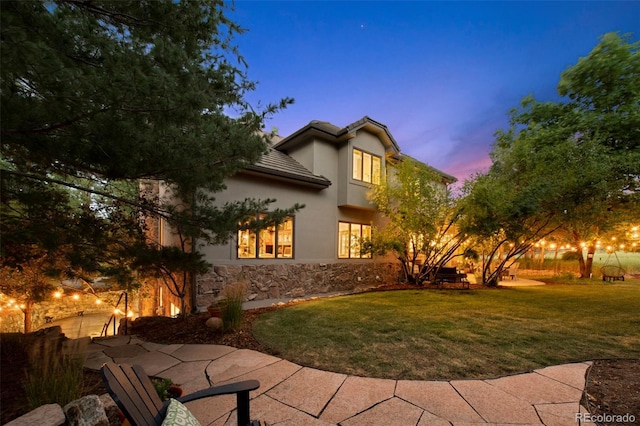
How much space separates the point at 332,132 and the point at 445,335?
25.5 ft

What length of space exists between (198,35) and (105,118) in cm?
202

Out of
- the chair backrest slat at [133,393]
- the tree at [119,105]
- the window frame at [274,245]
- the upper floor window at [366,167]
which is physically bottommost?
the chair backrest slat at [133,393]

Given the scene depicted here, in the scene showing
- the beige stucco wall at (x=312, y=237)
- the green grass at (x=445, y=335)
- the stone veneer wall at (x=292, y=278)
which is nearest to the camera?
the green grass at (x=445, y=335)

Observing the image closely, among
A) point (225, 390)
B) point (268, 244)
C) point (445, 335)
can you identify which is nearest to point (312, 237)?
point (268, 244)

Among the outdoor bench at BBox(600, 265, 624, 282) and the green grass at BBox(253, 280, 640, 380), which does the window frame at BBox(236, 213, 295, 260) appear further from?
the outdoor bench at BBox(600, 265, 624, 282)

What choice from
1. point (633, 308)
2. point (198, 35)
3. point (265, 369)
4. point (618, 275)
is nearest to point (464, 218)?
point (633, 308)

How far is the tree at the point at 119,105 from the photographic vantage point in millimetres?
2262

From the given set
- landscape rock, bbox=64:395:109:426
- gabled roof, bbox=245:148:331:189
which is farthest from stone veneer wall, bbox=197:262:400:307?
landscape rock, bbox=64:395:109:426

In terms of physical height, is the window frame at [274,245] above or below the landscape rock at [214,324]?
above

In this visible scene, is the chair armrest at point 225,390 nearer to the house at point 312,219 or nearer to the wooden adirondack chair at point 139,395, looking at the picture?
the wooden adirondack chair at point 139,395

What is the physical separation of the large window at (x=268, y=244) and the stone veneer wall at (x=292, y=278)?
1.51 ft

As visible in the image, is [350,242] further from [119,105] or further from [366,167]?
[119,105]

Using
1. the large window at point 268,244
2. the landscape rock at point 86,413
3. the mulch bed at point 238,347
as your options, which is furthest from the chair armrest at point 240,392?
the large window at point 268,244

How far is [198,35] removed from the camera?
3.72 meters
